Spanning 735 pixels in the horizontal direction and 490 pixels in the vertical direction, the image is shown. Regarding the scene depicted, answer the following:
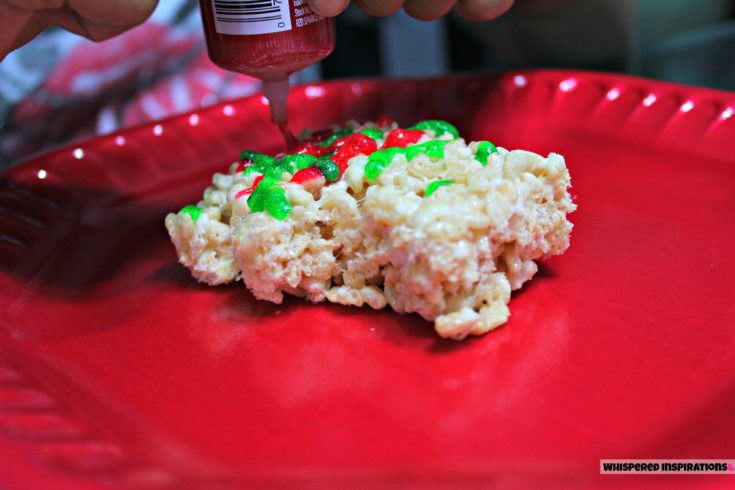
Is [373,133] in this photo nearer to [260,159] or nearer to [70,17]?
[260,159]

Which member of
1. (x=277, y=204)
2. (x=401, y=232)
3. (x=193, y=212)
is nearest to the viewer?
(x=401, y=232)

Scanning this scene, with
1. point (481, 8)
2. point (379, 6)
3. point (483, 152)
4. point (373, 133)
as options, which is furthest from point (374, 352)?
point (481, 8)

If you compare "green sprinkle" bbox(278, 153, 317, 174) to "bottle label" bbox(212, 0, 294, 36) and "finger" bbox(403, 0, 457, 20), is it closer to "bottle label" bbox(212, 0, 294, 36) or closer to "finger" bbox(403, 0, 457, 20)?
"bottle label" bbox(212, 0, 294, 36)

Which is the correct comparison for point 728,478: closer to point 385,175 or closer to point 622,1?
point 385,175

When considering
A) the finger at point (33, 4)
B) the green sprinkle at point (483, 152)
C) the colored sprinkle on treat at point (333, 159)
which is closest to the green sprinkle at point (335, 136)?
the colored sprinkle on treat at point (333, 159)

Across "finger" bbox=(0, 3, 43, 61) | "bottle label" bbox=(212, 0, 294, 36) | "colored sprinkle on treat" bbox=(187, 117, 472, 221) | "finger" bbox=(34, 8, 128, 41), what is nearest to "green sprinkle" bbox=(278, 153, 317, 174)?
"colored sprinkle on treat" bbox=(187, 117, 472, 221)

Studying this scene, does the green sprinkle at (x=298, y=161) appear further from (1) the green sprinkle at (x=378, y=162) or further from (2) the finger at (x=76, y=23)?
(2) the finger at (x=76, y=23)
